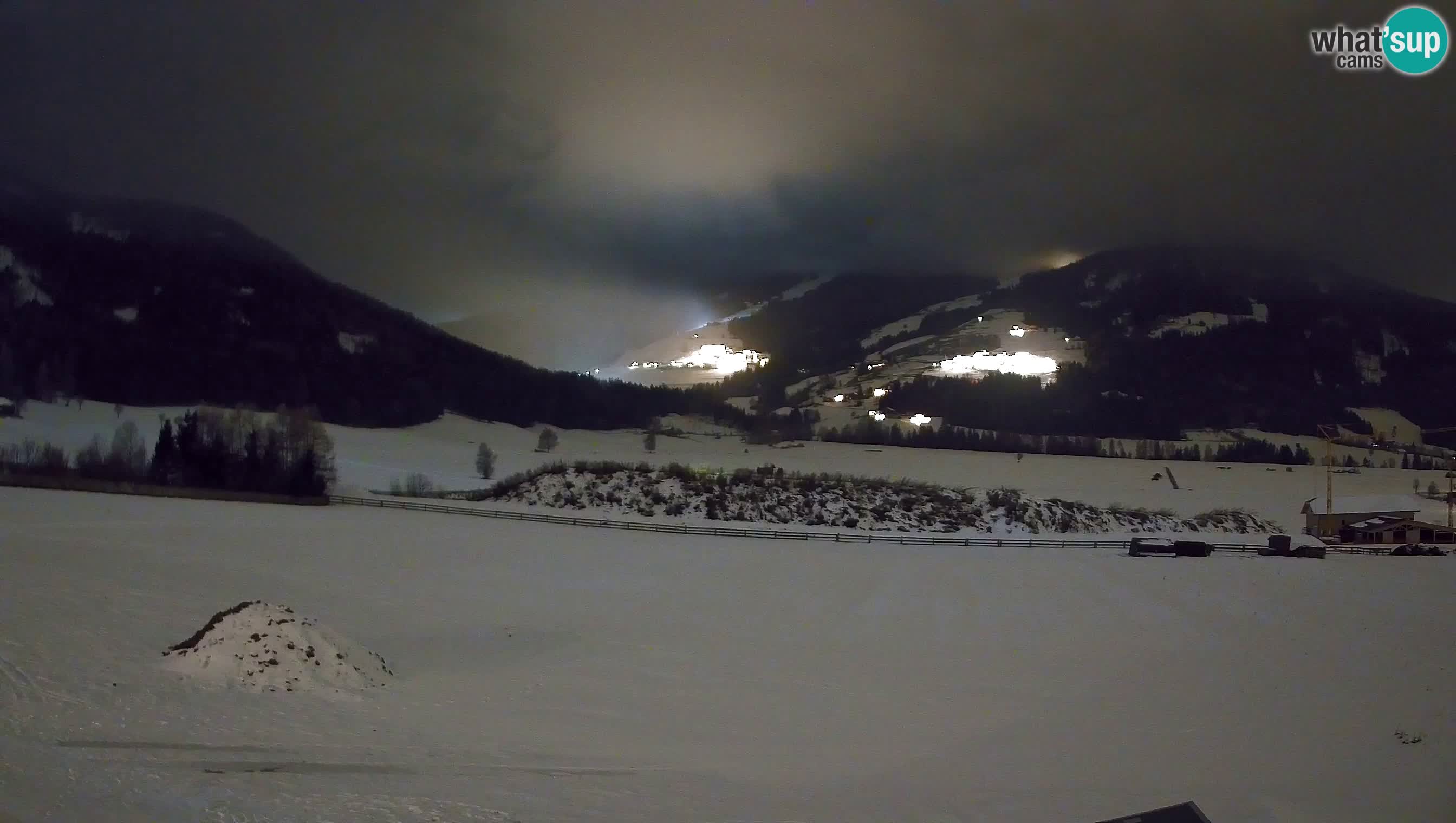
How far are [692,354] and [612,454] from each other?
344 ft

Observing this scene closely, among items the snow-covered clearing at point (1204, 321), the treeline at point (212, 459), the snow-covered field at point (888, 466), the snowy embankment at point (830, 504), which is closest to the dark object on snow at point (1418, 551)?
the snowy embankment at point (830, 504)

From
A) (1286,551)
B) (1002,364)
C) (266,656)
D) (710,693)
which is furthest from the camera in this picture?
(1002,364)

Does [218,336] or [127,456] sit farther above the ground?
[218,336]

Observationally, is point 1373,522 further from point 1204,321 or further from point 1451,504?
point 1204,321

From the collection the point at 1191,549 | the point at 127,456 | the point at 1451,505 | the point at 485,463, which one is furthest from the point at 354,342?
the point at 1451,505

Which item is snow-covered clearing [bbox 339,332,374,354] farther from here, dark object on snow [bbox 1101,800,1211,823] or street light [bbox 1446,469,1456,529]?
dark object on snow [bbox 1101,800,1211,823]

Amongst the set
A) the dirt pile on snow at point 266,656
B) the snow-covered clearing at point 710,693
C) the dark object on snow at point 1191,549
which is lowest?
the snow-covered clearing at point 710,693

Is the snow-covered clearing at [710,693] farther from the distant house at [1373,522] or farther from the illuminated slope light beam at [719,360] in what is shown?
the illuminated slope light beam at [719,360]

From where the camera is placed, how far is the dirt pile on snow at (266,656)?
1143 centimetres

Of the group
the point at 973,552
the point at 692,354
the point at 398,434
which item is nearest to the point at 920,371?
the point at 692,354

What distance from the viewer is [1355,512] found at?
5119cm

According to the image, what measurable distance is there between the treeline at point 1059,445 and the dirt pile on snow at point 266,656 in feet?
254

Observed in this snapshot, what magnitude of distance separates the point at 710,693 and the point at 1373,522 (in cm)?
5077

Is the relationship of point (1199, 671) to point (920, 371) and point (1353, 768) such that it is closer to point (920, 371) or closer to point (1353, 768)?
point (1353, 768)
